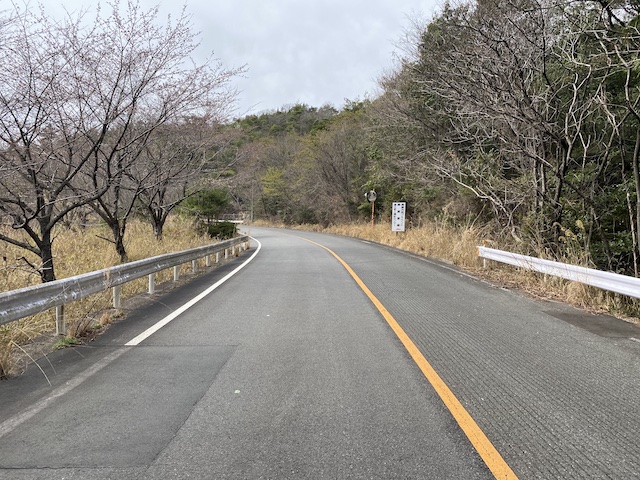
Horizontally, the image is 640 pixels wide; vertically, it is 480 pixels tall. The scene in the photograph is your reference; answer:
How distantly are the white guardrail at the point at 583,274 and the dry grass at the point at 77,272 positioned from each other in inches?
301

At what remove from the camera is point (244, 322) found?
6.52 meters

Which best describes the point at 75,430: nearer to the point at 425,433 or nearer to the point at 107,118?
the point at 425,433

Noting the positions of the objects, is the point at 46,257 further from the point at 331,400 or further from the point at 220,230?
the point at 220,230

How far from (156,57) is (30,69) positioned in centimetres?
266

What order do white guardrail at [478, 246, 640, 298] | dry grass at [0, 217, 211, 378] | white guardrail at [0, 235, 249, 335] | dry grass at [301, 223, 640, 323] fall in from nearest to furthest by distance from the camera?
white guardrail at [0, 235, 249, 335], dry grass at [0, 217, 211, 378], white guardrail at [478, 246, 640, 298], dry grass at [301, 223, 640, 323]

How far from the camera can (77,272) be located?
29.5 feet

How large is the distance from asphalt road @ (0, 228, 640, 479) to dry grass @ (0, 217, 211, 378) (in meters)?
0.36

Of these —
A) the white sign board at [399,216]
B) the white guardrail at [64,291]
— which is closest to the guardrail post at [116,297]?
the white guardrail at [64,291]

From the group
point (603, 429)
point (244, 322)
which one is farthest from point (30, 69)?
point (603, 429)

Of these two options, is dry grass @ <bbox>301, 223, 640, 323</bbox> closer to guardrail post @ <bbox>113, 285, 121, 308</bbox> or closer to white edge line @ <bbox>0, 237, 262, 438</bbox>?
white edge line @ <bbox>0, 237, 262, 438</bbox>

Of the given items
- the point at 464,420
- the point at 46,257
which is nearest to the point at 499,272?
the point at 464,420

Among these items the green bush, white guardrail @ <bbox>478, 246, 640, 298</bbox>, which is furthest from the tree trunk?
the green bush

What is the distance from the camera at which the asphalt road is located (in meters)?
2.89

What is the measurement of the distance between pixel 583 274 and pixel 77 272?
9479 millimetres
